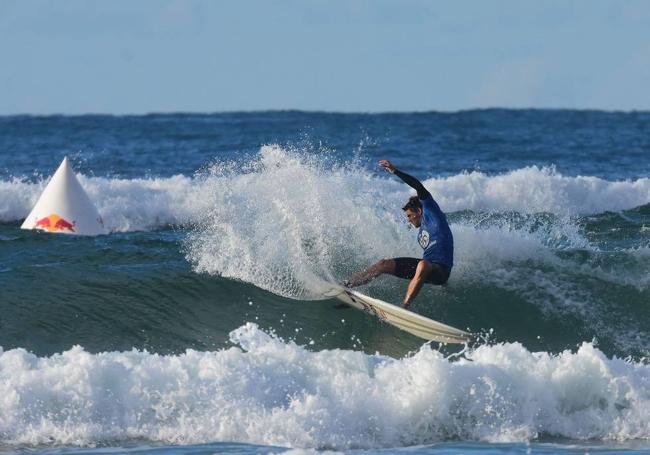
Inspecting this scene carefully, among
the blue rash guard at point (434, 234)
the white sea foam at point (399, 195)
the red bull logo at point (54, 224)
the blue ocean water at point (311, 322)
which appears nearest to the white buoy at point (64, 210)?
the red bull logo at point (54, 224)

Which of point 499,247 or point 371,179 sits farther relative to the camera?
point 371,179

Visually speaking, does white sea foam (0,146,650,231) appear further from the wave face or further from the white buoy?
the wave face

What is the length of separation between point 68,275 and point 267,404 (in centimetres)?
508

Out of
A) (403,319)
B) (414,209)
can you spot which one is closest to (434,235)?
(414,209)

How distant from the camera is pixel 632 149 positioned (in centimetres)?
3078

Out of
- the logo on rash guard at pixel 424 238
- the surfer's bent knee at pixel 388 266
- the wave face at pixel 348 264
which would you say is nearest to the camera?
the logo on rash guard at pixel 424 238

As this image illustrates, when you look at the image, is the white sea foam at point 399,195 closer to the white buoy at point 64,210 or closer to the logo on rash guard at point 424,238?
the white buoy at point 64,210

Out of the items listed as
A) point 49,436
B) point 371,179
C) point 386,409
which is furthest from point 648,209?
point 49,436

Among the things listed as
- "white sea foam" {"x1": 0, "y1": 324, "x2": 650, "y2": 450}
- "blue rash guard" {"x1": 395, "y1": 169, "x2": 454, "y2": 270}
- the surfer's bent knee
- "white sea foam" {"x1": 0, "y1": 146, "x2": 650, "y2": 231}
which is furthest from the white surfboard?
"white sea foam" {"x1": 0, "y1": 146, "x2": 650, "y2": 231}

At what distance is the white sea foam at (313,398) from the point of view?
9.59 metres

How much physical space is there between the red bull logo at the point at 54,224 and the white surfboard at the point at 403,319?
4.79m

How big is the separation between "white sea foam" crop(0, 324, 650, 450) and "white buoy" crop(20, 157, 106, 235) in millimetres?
5769

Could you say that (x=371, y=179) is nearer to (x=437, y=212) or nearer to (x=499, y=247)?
(x=499, y=247)

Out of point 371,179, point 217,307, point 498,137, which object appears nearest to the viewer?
point 217,307
